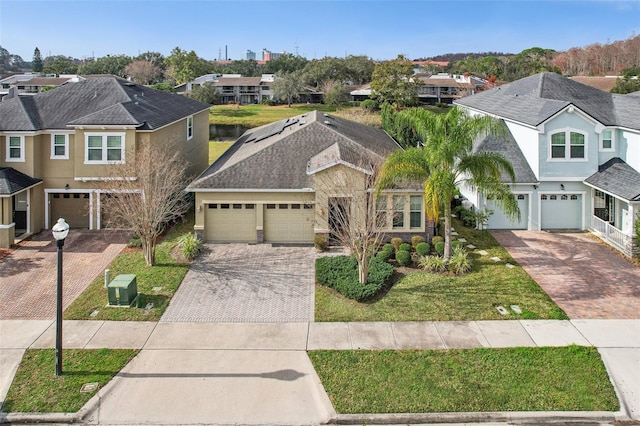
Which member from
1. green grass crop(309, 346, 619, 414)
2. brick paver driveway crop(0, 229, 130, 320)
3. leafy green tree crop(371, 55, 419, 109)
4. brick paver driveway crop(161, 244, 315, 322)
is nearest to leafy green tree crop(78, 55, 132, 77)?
leafy green tree crop(371, 55, 419, 109)

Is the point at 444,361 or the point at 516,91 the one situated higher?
the point at 516,91

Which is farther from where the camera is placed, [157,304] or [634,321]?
[157,304]

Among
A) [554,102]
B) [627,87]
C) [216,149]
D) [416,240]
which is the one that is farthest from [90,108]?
[627,87]

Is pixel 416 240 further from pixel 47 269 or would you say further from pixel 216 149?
pixel 216 149

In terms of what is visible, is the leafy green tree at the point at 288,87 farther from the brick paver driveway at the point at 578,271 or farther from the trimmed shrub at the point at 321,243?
the trimmed shrub at the point at 321,243

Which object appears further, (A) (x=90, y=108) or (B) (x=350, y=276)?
(A) (x=90, y=108)

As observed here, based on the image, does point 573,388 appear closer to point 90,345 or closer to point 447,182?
point 447,182

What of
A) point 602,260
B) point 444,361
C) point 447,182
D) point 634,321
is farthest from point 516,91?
point 444,361
